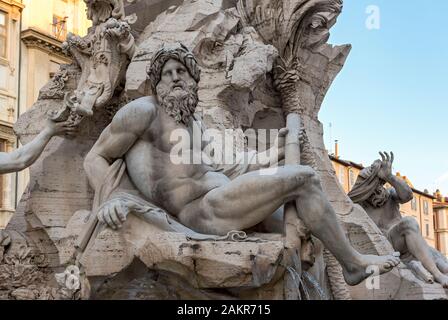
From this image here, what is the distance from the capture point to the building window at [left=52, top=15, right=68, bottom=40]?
24.2 meters

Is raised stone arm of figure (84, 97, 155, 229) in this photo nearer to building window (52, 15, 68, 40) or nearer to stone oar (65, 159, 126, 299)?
stone oar (65, 159, 126, 299)

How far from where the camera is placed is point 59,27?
80.4 feet

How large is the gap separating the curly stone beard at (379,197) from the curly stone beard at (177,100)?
422 cm

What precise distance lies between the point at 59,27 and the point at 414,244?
19288 millimetres

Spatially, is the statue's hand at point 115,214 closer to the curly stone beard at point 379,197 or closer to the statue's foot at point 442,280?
the statue's foot at point 442,280

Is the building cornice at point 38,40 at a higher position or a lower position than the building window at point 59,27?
lower

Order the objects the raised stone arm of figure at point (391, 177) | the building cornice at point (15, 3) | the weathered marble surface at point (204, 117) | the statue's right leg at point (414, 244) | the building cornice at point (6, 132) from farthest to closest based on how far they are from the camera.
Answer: the building cornice at point (15, 3), the building cornice at point (6, 132), the raised stone arm of figure at point (391, 177), the statue's right leg at point (414, 244), the weathered marble surface at point (204, 117)

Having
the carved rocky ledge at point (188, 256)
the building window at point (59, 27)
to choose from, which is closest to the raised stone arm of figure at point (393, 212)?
the carved rocky ledge at point (188, 256)

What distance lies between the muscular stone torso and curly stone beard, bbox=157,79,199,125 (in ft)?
0.20

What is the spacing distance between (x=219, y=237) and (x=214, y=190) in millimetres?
411

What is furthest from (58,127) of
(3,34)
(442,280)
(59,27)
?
(59,27)

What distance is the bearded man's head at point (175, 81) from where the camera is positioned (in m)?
5.43
